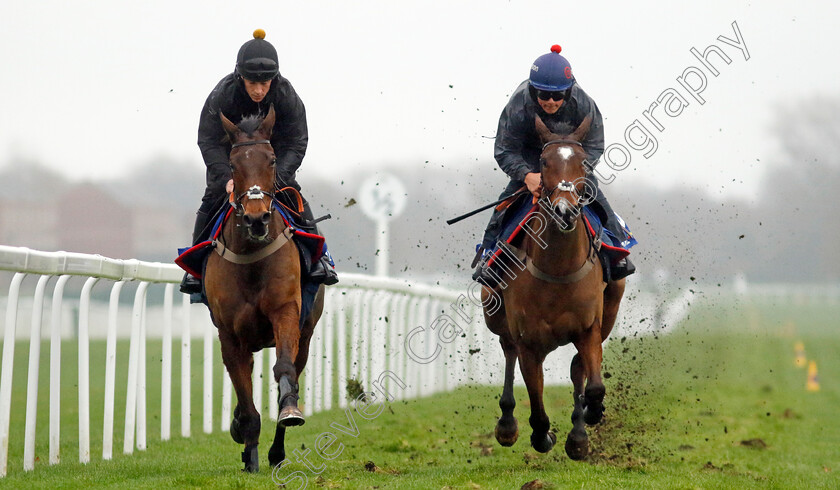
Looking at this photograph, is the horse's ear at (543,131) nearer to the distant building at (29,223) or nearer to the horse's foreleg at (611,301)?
the horse's foreleg at (611,301)

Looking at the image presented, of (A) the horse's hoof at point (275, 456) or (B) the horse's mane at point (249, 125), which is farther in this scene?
(A) the horse's hoof at point (275, 456)

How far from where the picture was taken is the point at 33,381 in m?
5.71

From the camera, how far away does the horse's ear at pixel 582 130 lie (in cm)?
600

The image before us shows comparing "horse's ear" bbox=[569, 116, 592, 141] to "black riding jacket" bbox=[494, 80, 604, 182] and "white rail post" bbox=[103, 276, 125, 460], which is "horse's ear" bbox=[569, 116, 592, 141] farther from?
"white rail post" bbox=[103, 276, 125, 460]

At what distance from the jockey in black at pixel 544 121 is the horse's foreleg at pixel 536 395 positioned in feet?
2.34

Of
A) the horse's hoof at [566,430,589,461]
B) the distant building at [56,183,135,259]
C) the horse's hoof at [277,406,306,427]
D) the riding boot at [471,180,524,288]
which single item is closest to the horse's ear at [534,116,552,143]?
the riding boot at [471,180,524,288]

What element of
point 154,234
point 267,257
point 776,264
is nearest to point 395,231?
point 154,234

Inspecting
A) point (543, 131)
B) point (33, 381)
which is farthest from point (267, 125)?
point (33, 381)

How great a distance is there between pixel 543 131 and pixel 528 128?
28.6 inches

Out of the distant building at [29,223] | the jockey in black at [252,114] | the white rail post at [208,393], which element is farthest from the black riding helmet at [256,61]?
the distant building at [29,223]

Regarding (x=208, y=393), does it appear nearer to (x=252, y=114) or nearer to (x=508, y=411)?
(x=508, y=411)

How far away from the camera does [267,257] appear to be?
5883 millimetres

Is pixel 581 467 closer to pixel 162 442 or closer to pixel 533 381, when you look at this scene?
pixel 533 381

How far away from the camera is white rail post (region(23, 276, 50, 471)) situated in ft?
18.6
